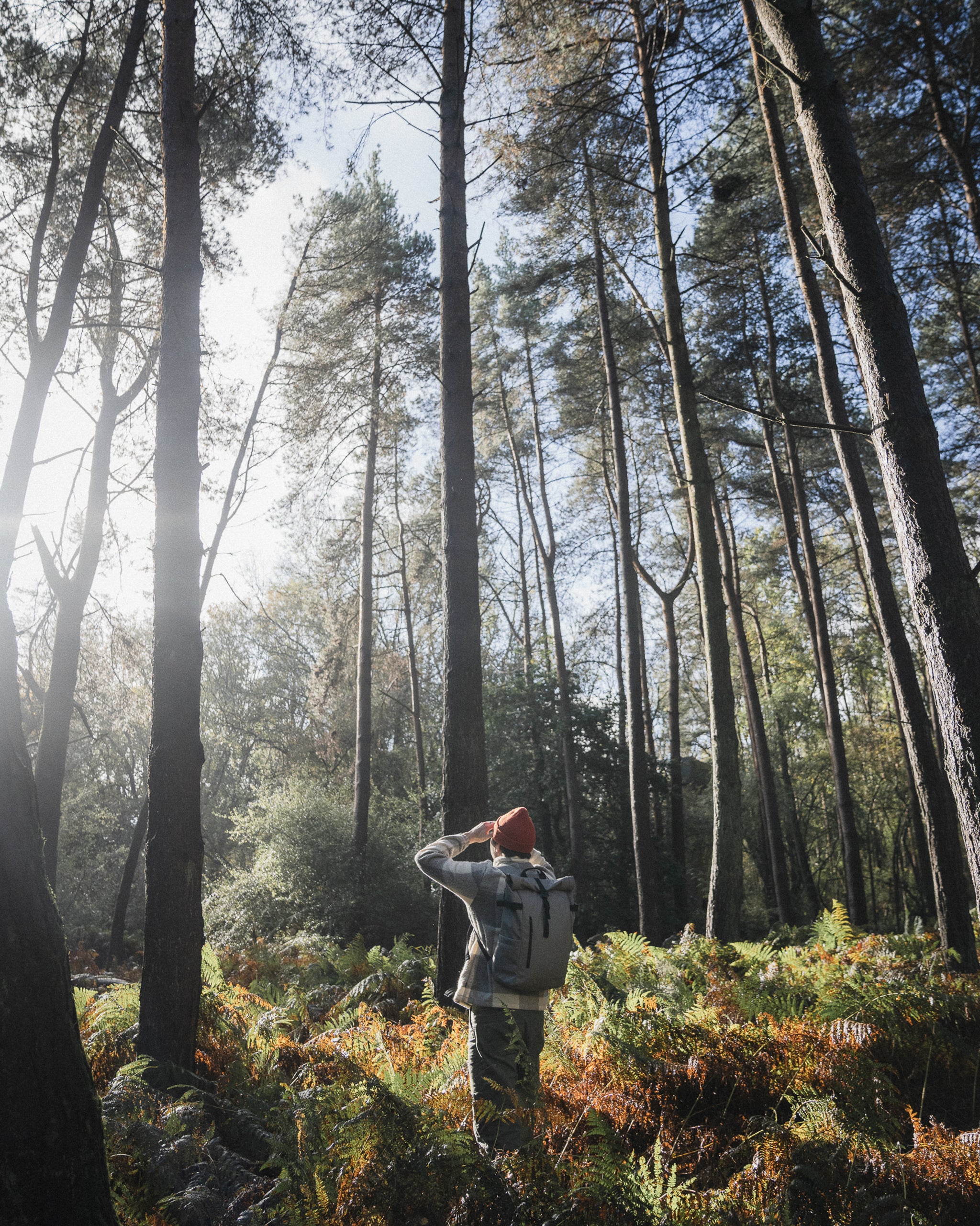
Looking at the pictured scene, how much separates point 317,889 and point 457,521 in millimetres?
9857

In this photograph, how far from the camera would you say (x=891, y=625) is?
7875 mm

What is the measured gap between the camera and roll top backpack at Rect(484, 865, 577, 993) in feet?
10.9

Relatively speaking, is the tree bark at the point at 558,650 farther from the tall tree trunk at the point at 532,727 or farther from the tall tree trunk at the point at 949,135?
the tall tree trunk at the point at 949,135

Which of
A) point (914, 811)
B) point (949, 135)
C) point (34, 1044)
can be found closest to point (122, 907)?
point (34, 1044)

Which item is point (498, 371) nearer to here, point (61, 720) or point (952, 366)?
point (952, 366)

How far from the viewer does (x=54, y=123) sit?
8.03 metres

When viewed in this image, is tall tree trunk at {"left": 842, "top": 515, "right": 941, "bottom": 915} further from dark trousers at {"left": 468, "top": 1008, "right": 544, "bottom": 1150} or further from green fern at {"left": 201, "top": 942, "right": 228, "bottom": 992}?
dark trousers at {"left": 468, "top": 1008, "right": 544, "bottom": 1150}

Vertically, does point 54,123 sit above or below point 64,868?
above

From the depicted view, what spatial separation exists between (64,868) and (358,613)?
10706 mm

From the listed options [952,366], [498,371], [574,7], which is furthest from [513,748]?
[574,7]

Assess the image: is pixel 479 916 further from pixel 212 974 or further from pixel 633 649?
pixel 633 649

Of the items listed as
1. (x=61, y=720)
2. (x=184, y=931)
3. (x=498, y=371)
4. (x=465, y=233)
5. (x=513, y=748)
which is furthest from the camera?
(x=498, y=371)

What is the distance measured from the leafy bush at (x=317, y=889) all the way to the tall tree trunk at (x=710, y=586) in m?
7.28

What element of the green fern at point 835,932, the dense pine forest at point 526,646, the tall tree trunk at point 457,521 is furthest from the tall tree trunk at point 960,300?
the green fern at point 835,932
